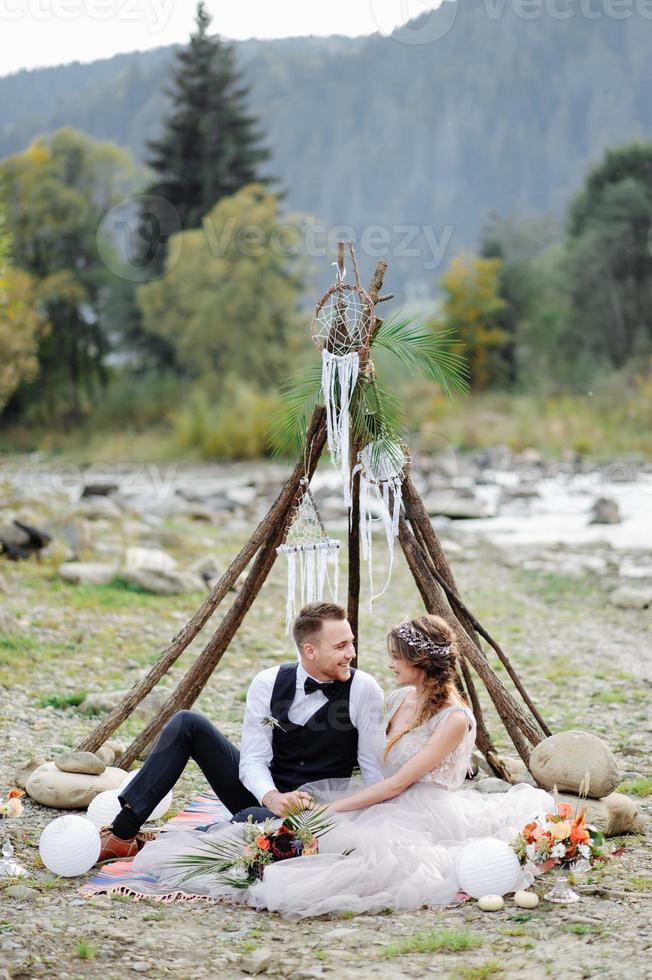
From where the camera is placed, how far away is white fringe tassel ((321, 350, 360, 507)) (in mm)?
5723

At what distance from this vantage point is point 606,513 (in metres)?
19.0

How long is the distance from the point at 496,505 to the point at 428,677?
1726 centimetres

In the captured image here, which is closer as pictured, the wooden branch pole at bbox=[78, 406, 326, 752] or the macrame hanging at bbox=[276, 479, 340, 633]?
the macrame hanging at bbox=[276, 479, 340, 633]

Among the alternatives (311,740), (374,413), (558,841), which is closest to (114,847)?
(311,740)

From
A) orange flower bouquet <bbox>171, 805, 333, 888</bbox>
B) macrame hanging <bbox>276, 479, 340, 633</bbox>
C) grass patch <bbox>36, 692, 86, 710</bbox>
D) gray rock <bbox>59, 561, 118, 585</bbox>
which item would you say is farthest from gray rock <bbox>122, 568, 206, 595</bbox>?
orange flower bouquet <bbox>171, 805, 333, 888</bbox>

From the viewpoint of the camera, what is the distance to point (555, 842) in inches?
181

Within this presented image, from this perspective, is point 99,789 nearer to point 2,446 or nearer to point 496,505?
point 496,505

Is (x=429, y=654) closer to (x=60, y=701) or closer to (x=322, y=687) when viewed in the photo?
(x=322, y=687)

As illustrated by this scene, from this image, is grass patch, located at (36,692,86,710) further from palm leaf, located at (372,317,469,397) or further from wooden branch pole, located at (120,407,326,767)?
palm leaf, located at (372,317,469,397)

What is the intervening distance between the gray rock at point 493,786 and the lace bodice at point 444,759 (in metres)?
0.84

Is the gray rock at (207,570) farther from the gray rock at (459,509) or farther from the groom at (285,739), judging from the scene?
the gray rock at (459,509)

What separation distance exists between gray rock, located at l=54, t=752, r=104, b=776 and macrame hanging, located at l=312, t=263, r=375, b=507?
5.86 feet

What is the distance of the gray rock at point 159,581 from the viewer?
11.5 meters

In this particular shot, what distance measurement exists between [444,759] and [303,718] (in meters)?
0.64
